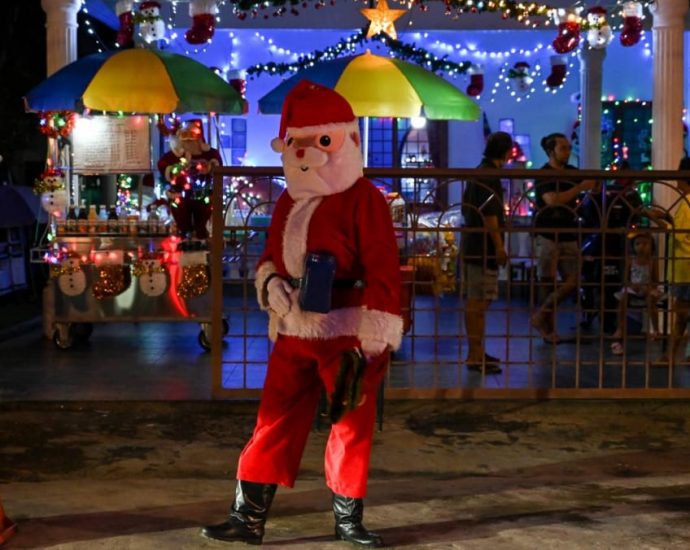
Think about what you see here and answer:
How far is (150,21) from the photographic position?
42.8 feet

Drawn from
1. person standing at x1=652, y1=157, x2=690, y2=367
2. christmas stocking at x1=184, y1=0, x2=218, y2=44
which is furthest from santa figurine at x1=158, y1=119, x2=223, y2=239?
person standing at x1=652, y1=157, x2=690, y2=367

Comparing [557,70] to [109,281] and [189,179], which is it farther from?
[109,281]

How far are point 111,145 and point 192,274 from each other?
4.93 feet

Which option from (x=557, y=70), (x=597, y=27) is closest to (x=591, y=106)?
(x=557, y=70)

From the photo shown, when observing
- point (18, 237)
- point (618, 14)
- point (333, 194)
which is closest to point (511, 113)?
point (618, 14)

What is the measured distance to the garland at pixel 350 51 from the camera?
17.4 metres

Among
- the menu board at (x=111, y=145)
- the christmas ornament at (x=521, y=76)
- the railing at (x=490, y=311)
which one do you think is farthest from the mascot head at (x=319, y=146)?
the christmas ornament at (x=521, y=76)

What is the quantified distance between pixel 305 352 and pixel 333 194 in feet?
2.26

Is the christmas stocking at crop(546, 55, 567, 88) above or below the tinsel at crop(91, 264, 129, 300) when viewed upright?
above

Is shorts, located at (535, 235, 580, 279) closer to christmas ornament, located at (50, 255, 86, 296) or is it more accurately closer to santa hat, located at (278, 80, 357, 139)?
christmas ornament, located at (50, 255, 86, 296)

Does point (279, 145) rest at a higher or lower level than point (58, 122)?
lower

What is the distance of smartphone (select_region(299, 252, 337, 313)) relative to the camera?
4809 millimetres

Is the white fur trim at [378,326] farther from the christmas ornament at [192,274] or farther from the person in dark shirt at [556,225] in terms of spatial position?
the christmas ornament at [192,274]

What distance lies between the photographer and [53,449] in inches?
283
